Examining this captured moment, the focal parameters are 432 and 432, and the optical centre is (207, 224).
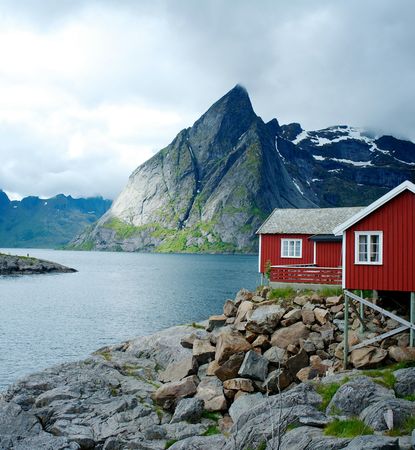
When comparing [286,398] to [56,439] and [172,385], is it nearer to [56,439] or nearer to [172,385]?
[172,385]

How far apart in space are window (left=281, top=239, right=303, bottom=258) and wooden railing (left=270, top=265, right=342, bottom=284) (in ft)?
20.8

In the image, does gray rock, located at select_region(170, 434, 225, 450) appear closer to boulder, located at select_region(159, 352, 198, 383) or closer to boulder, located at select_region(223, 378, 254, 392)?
boulder, located at select_region(223, 378, 254, 392)

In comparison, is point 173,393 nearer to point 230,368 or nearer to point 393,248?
point 230,368

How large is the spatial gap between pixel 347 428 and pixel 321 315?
43.4 feet

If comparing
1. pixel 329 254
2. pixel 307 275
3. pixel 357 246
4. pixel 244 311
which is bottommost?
pixel 244 311

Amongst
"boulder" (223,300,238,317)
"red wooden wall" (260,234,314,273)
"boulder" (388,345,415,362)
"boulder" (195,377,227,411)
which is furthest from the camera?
"red wooden wall" (260,234,314,273)

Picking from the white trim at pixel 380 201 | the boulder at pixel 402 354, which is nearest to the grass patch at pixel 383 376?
the boulder at pixel 402 354

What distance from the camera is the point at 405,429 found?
41.6ft

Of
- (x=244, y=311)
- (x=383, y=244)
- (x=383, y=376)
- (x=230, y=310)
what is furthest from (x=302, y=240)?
(x=383, y=376)

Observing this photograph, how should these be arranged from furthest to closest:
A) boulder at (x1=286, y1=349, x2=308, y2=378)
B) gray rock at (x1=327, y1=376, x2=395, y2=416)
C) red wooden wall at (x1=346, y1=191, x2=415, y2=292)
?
red wooden wall at (x1=346, y1=191, x2=415, y2=292) < boulder at (x1=286, y1=349, x2=308, y2=378) < gray rock at (x1=327, y1=376, x2=395, y2=416)

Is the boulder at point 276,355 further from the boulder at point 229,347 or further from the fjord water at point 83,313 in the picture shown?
the fjord water at point 83,313

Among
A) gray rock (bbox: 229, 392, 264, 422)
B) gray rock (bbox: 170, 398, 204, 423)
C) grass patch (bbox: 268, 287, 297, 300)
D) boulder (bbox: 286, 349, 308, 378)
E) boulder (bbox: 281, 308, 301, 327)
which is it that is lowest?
gray rock (bbox: 170, 398, 204, 423)

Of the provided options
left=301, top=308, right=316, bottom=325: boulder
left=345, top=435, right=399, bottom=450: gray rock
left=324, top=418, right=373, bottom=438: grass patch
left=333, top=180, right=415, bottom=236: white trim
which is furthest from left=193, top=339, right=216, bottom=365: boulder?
left=345, top=435, right=399, bottom=450: gray rock

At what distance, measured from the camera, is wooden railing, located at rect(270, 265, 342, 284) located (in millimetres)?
32594
